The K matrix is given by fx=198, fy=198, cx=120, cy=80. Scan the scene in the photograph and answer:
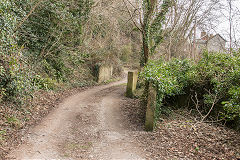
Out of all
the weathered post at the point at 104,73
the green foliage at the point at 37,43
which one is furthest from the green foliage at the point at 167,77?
the weathered post at the point at 104,73

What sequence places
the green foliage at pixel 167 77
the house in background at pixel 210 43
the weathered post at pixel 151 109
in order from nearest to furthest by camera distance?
the weathered post at pixel 151 109, the green foliage at pixel 167 77, the house in background at pixel 210 43

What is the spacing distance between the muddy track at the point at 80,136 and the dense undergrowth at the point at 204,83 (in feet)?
7.87

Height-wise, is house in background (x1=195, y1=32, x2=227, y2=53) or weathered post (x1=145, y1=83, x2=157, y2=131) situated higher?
house in background (x1=195, y1=32, x2=227, y2=53)

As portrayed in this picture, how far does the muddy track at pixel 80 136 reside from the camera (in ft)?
20.6

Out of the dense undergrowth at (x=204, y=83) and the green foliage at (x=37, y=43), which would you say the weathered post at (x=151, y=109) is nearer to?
the dense undergrowth at (x=204, y=83)

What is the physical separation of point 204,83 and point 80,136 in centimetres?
672

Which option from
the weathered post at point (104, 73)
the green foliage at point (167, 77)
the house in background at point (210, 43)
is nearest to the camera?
the green foliage at point (167, 77)

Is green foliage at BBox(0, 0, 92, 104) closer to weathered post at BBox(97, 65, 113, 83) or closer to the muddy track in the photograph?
the muddy track

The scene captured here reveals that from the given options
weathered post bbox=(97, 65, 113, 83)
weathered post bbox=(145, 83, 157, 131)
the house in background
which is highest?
the house in background

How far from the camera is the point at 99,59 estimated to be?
64.8 ft

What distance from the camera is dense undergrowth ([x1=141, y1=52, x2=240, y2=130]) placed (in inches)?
333

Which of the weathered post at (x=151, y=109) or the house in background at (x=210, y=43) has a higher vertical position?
the house in background at (x=210, y=43)

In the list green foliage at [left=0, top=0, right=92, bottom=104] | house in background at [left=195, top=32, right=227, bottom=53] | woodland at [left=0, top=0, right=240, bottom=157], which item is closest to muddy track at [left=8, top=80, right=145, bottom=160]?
woodland at [left=0, top=0, right=240, bottom=157]

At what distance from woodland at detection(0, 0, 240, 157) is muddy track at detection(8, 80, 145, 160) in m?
0.72
